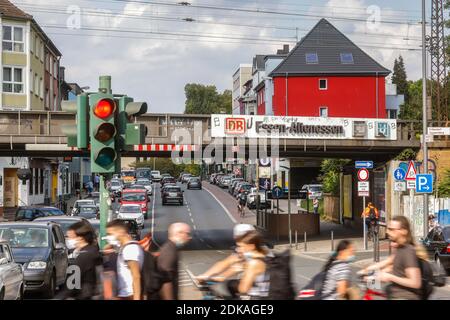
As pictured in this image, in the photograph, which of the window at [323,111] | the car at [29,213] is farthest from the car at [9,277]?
the window at [323,111]

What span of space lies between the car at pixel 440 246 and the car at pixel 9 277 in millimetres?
10897

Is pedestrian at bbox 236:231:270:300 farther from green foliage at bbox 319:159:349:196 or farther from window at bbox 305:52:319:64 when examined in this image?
window at bbox 305:52:319:64

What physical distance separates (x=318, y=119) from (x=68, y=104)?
24344mm

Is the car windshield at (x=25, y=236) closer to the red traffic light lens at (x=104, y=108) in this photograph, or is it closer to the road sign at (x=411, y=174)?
the red traffic light lens at (x=104, y=108)

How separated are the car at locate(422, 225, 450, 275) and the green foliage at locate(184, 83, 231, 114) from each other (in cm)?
12944

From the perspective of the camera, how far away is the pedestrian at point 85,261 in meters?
8.69

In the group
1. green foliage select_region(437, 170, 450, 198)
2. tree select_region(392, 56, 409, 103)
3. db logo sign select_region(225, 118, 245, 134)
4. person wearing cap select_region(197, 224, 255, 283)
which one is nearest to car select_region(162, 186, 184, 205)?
green foliage select_region(437, 170, 450, 198)

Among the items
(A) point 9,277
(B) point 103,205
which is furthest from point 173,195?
(B) point 103,205

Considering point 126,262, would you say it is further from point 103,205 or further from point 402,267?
point 402,267

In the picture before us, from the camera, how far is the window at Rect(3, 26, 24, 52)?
187 ft

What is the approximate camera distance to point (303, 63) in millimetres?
71625

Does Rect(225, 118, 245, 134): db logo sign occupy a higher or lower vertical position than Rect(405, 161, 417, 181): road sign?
higher

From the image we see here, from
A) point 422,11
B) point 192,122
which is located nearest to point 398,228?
point 422,11

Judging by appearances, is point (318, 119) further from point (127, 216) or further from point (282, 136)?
point (127, 216)
